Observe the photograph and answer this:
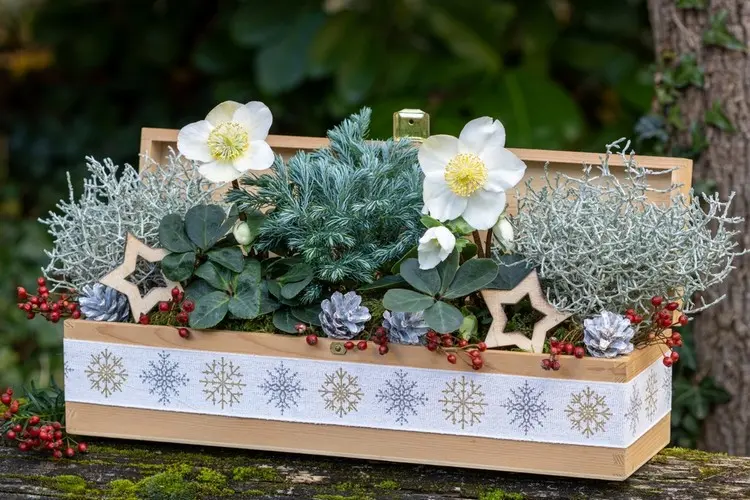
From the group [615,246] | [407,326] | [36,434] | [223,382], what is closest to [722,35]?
[615,246]

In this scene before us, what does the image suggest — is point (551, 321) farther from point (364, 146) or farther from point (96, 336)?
point (96, 336)

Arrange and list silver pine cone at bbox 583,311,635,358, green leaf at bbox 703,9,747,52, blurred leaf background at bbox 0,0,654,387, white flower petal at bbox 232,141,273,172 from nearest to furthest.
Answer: silver pine cone at bbox 583,311,635,358
white flower petal at bbox 232,141,273,172
green leaf at bbox 703,9,747,52
blurred leaf background at bbox 0,0,654,387

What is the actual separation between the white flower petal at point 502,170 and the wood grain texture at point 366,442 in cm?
35

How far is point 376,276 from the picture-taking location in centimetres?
128

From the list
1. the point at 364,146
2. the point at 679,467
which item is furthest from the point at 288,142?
the point at 679,467

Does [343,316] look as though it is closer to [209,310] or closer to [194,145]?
[209,310]

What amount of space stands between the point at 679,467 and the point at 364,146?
671mm

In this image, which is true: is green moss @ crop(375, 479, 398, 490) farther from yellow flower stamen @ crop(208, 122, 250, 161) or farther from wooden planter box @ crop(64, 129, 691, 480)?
yellow flower stamen @ crop(208, 122, 250, 161)

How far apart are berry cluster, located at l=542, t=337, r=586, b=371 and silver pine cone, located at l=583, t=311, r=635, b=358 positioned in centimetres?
2

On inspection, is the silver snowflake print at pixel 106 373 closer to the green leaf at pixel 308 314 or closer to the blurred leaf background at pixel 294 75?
the green leaf at pixel 308 314

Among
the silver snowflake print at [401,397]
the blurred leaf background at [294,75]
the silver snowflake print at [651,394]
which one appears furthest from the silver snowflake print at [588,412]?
the blurred leaf background at [294,75]

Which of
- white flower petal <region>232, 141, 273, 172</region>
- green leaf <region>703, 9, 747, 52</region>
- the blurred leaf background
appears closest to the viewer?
white flower petal <region>232, 141, 273, 172</region>

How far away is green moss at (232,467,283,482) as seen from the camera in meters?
1.24

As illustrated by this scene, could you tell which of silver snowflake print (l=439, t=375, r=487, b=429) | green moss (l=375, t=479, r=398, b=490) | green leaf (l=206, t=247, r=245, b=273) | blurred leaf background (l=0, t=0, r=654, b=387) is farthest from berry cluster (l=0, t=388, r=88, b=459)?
blurred leaf background (l=0, t=0, r=654, b=387)
